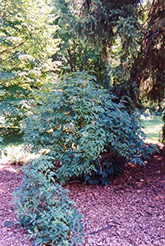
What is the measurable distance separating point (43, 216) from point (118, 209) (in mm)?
1407

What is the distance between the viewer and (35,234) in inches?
69.3

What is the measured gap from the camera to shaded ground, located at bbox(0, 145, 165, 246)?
2.22m

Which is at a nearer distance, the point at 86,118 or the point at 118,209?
the point at 118,209

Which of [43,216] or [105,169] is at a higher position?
[43,216]

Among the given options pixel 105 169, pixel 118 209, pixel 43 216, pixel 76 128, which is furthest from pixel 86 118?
pixel 43 216

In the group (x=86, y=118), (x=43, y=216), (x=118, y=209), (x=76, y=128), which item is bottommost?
(x=118, y=209)

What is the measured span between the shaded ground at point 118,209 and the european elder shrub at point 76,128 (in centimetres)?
48

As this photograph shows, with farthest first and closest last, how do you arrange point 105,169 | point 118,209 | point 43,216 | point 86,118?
1. point 105,169
2. point 86,118
3. point 118,209
4. point 43,216

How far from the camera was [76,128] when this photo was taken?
10.5 ft

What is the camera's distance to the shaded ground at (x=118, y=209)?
2.22m

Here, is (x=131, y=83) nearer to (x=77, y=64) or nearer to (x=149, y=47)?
(x=149, y=47)

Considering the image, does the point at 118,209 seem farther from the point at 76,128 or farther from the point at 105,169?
the point at 76,128

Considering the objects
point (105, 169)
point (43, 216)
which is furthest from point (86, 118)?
point (43, 216)

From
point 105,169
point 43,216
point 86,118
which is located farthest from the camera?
point 105,169
